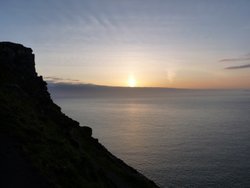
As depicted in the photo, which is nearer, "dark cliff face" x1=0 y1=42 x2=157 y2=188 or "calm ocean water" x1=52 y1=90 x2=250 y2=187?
"dark cliff face" x1=0 y1=42 x2=157 y2=188

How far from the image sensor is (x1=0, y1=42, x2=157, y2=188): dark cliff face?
27.9 m

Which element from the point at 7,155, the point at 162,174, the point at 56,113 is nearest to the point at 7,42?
the point at 56,113

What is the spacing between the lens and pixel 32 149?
32344mm

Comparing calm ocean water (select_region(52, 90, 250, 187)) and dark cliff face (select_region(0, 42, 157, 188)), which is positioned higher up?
dark cliff face (select_region(0, 42, 157, 188))

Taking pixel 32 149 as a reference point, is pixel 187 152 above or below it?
below

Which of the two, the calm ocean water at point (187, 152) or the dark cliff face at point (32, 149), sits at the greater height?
the dark cliff face at point (32, 149)

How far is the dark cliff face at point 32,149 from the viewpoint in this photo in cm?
2792

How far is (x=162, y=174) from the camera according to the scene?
296ft

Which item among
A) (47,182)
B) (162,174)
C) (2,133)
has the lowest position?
(162,174)

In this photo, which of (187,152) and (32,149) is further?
(187,152)

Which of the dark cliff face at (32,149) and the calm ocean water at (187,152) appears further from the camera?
the calm ocean water at (187,152)

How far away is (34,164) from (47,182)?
9.00 feet

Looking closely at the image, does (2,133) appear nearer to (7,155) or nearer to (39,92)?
(7,155)

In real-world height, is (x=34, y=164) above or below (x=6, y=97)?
below
